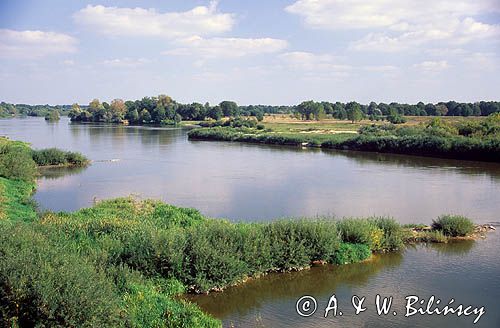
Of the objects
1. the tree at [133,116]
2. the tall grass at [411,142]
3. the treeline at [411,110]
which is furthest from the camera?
the tree at [133,116]

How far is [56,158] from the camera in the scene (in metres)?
34.2

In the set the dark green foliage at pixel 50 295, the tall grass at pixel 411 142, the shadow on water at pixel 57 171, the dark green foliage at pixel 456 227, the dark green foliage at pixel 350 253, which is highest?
the tall grass at pixel 411 142

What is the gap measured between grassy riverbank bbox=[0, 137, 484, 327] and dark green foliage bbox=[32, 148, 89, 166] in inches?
649

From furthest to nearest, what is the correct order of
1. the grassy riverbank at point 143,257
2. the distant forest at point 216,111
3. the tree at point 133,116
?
1. the tree at point 133,116
2. the distant forest at point 216,111
3. the grassy riverbank at point 143,257

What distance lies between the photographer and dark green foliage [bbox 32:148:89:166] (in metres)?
33.7

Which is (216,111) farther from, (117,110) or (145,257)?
(145,257)

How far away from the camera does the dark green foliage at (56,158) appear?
33.7 meters

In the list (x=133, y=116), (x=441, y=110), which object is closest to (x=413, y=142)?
Answer: (x=441, y=110)

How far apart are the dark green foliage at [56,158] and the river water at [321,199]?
1.88m

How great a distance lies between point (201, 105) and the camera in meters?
98.1

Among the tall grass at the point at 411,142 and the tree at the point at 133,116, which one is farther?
the tree at the point at 133,116

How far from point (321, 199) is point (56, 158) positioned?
20435 millimetres

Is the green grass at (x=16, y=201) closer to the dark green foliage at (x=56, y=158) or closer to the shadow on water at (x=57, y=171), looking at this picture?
the shadow on water at (x=57, y=171)

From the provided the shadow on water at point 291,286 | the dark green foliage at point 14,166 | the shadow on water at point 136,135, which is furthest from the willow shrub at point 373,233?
the shadow on water at point 136,135
